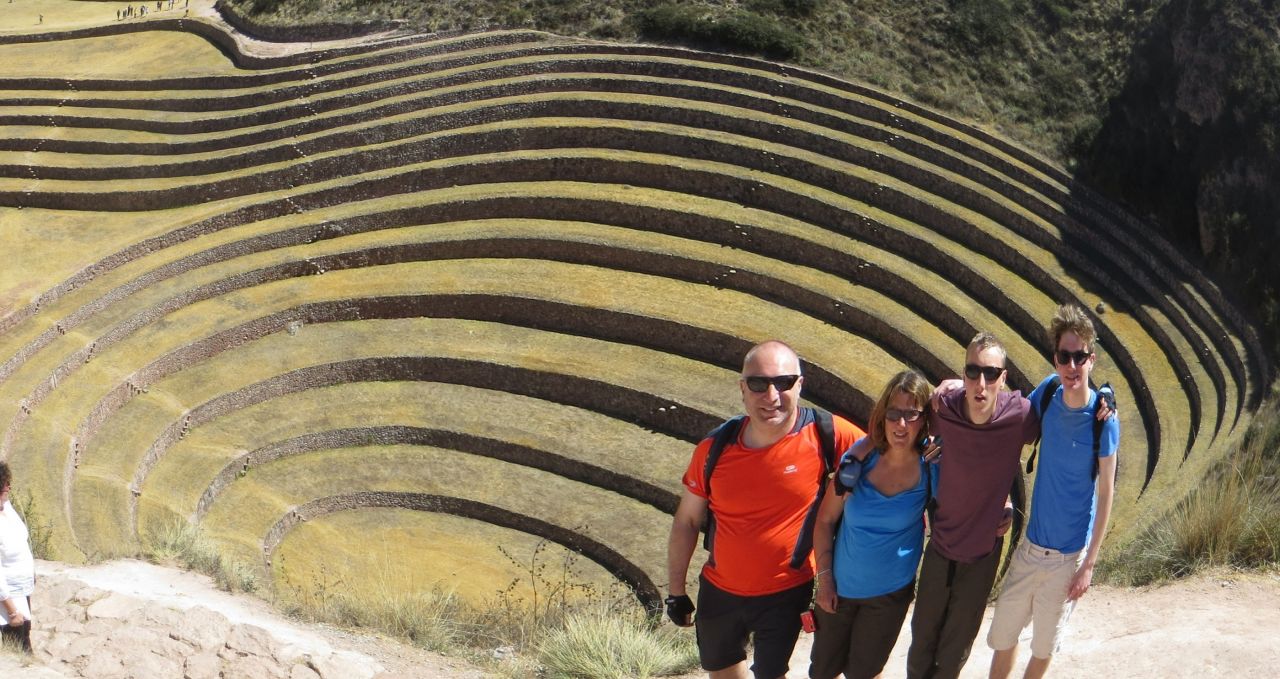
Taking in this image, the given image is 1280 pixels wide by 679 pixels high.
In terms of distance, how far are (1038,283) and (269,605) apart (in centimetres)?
1570

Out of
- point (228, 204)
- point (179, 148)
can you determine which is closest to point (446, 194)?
point (228, 204)

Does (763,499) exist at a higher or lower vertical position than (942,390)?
lower

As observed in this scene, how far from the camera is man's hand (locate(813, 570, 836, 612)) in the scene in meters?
6.70

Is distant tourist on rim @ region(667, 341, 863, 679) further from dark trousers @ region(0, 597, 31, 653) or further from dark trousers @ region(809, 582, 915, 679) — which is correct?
dark trousers @ region(0, 597, 31, 653)

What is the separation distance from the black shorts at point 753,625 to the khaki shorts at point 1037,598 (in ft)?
3.90

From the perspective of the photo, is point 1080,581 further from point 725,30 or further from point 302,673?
point 725,30

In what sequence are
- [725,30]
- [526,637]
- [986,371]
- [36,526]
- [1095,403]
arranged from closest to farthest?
[986,371] → [1095,403] → [526,637] → [36,526] → [725,30]

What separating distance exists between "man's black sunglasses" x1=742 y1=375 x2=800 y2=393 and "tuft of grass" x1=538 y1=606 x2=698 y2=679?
2.89m

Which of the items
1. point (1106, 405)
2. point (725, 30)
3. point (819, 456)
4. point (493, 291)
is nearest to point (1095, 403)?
point (1106, 405)

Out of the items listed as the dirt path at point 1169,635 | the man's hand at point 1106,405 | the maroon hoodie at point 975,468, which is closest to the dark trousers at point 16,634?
the dirt path at point 1169,635

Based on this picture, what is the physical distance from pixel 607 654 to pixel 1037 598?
9.78 feet

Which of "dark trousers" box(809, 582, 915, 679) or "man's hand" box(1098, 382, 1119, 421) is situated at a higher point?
"man's hand" box(1098, 382, 1119, 421)

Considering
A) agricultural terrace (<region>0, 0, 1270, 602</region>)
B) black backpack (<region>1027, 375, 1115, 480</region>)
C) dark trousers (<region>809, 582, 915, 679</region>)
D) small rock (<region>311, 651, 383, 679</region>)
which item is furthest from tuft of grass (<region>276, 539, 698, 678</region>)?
agricultural terrace (<region>0, 0, 1270, 602</region>)

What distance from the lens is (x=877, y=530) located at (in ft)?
21.5
